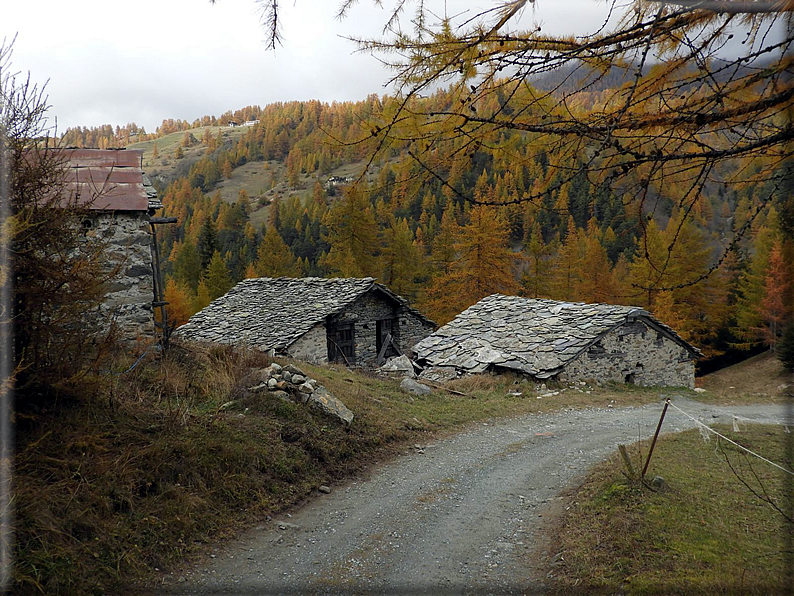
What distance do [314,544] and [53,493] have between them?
2550 mm

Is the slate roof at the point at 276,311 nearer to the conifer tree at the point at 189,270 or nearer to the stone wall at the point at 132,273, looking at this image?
the stone wall at the point at 132,273

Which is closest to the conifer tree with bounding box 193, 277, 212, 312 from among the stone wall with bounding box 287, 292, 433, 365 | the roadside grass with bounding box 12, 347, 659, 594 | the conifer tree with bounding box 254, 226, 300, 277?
the conifer tree with bounding box 254, 226, 300, 277

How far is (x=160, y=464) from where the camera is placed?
5566 mm

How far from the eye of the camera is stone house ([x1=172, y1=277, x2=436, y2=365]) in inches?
721

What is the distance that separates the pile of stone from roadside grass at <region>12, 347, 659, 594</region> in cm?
24

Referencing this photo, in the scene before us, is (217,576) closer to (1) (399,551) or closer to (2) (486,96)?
(1) (399,551)

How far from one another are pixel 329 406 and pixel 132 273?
4.71 m

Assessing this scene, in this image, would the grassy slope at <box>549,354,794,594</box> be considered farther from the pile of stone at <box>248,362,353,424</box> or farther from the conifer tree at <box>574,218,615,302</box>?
the conifer tree at <box>574,218,615,302</box>

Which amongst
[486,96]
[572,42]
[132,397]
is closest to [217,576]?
[132,397]

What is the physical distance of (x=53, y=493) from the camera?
4.55 metres

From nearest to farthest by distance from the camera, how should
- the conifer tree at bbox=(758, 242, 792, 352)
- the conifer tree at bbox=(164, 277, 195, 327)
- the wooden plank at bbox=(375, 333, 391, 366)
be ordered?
1. the wooden plank at bbox=(375, 333, 391, 366)
2. the conifer tree at bbox=(758, 242, 792, 352)
3. the conifer tree at bbox=(164, 277, 195, 327)

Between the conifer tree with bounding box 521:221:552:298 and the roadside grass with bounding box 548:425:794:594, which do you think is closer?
the roadside grass with bounding box 548:425:794:594

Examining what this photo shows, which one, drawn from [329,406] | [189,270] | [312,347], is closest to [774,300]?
[312,347]

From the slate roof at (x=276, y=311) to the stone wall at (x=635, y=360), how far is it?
27.1 feet
